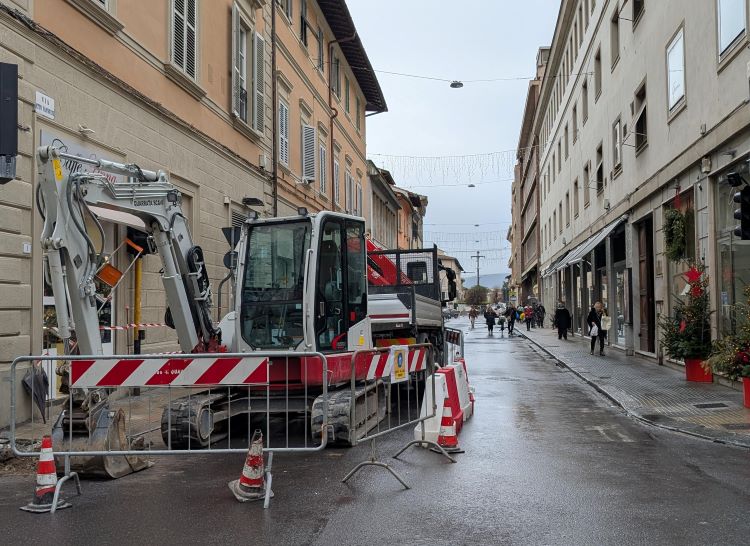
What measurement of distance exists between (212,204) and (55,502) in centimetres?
1066

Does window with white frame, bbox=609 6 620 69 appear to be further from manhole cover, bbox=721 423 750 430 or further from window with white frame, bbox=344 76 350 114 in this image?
manhole cover, bbox=721 423 750 430

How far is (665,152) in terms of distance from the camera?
1620cm

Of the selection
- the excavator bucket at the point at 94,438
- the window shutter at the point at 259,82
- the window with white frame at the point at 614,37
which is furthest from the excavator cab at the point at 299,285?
the window with white frame at the point at 614,37

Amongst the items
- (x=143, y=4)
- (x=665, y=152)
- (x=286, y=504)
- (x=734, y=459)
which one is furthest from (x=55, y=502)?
(x=665, y=152)

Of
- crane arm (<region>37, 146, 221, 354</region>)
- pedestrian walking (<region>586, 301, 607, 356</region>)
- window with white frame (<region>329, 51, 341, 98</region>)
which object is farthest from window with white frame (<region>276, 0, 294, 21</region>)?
crane arm (<region>37, 146, 221, 354</region>)

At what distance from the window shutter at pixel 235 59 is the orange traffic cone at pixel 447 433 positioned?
11.0m

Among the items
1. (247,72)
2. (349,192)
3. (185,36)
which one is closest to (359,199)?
(349,192)

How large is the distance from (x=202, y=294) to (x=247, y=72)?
10642 millimetres

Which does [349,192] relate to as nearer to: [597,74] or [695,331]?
[597,74]

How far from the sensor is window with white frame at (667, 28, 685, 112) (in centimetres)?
1480

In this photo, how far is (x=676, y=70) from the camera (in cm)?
1532

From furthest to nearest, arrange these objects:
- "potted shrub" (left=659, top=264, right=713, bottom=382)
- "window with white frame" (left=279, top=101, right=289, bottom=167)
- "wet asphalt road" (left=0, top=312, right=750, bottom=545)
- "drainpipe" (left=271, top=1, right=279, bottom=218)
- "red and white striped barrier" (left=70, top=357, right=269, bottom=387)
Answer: "window with white frame" (left=279, top=101, right=289, bottom=167)
"drainpipe" (left=271, top=1, right=279, bottom=218)
"potted shrub" (left=659, top=264, right=713, bottom=382)
"red and white striped barrier" (left=70, top=357, right=269, bottom=387)
"wet asphalt road" (left=0, top=312, right=750, bottom=545)

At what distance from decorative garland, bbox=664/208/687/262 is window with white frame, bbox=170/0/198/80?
10.1m

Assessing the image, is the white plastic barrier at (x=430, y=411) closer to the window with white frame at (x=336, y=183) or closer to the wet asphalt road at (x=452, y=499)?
the wet asphalt road at (x=452, y=499)
